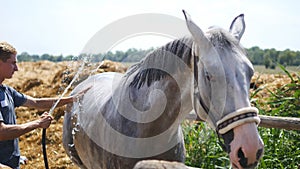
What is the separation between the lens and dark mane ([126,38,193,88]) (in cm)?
219

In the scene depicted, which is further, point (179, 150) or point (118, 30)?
point (118, 30)

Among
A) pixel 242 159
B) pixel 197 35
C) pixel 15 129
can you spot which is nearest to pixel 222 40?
pixel 197 35

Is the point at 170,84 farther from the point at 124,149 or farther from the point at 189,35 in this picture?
the point at 124,149

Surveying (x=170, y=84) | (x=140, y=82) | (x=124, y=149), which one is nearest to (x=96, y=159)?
(x=124, y=149)

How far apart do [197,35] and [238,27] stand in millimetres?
419

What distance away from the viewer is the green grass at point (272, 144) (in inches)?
172


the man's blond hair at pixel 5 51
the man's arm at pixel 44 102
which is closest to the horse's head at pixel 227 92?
the man's blond hair at pixel 5 51

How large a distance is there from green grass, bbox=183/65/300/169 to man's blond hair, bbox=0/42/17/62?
276cm

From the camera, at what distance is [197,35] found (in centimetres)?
201

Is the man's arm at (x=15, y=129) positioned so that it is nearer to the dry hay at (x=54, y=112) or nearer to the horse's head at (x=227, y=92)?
the horse's head at (x=227, y=92)

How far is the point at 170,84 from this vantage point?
2.28 metres

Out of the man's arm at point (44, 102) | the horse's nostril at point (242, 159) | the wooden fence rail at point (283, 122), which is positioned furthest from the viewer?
the wooden fence rail at point (283, 122)

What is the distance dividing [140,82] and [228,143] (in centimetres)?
79

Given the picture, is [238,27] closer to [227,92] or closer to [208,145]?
[227,92]
